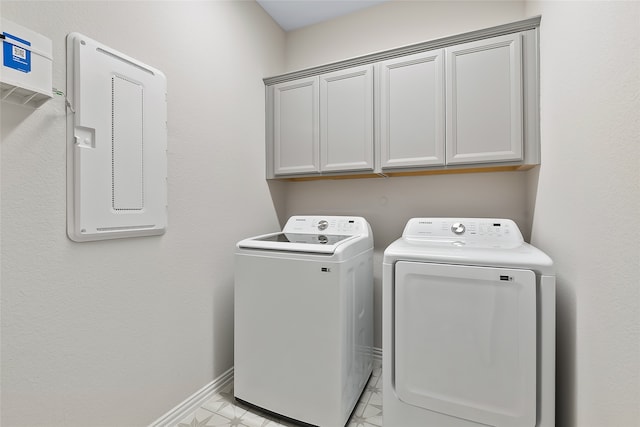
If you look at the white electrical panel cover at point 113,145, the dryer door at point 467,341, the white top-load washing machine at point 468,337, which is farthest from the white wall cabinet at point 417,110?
the white electrical panel cover at point 113,145

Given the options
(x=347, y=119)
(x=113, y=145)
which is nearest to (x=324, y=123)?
(x=347, y=119)

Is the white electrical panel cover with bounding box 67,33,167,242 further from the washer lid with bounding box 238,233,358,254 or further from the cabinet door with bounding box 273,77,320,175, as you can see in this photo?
the cabinet door with bounding box 273,77,320,175

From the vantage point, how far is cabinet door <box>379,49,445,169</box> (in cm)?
176

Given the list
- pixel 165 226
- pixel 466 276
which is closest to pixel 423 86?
pixel 466 276

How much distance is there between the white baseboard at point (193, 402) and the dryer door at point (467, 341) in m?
1.12

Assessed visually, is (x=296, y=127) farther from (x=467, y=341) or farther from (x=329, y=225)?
(x=467, y=341)

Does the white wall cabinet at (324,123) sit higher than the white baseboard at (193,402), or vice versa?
the white wall cabinet at (324,123)

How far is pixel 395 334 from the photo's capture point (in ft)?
4.50

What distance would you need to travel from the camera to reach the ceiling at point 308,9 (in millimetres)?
2164

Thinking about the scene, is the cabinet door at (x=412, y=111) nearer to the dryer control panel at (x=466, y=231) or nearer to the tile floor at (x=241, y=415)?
the dryer control panel at (x=466, y=231)

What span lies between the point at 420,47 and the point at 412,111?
39 cm

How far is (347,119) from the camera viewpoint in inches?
79.2

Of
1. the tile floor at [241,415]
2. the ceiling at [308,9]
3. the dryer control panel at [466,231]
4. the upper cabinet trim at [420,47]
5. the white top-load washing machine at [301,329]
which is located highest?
the ceiling at [308,9]

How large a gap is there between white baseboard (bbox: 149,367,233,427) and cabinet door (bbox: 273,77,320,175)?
1.47 m
